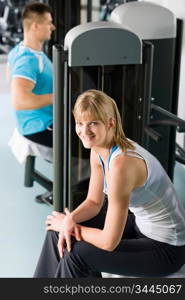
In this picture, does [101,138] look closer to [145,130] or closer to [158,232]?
[158,232]

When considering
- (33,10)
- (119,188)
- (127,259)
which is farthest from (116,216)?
(33,10)

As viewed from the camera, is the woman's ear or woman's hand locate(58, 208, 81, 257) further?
woman's hand locate(58, 208, 81, 257)

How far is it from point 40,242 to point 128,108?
37.8 inches

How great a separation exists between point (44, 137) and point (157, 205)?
4.86ft

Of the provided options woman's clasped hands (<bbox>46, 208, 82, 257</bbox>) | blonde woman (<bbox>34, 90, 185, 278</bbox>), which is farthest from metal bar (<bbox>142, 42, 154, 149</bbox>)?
woman's clasped hands (<bbox>46, 208, 82, 257</bbox>)

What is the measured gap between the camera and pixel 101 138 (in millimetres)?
1864

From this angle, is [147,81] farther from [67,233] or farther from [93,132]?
[67,233]

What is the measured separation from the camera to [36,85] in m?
3.24

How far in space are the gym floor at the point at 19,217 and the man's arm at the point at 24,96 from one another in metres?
0.67

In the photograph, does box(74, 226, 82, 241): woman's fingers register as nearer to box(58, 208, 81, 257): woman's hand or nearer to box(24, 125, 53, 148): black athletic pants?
box(58, 208, 81, 257): woman's hand

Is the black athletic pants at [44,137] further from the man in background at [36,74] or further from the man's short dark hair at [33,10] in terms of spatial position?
the man's short dark hair at [33,10]

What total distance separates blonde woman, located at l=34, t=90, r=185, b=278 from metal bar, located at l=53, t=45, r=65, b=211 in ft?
1.12

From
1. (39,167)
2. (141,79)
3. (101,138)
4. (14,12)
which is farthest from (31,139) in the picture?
(14,12)

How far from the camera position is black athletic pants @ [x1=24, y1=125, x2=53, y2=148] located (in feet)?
10.6
